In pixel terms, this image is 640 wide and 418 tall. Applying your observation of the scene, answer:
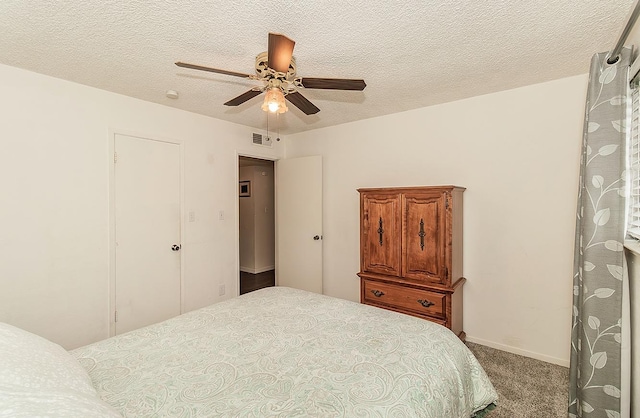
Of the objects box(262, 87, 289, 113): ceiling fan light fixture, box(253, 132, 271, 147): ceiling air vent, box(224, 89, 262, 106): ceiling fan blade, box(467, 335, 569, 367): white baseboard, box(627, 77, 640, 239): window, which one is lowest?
box(467, 335, 569, 367): white baseboard

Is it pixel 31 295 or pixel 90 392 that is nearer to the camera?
pixel 90 392

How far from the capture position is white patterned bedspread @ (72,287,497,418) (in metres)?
1.09

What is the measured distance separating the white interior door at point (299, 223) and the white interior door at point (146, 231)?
4.89 ft

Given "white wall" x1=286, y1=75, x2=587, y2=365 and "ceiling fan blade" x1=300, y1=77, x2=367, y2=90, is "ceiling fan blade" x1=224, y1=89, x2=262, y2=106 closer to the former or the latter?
"ceiling fan blade" x1=300, y1=77, x2=367, y2=90

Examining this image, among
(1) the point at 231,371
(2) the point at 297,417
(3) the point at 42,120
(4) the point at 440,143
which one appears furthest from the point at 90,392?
(4) the point at 440,143

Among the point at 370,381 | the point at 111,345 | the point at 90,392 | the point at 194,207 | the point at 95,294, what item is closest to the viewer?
the point at 90,392

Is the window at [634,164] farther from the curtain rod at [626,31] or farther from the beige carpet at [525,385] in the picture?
the beige carpet at [525,385]

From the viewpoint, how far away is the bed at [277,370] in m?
1.06

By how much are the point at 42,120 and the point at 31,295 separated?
1.39 meters

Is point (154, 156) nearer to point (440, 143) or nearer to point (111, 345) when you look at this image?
point (111, 345)

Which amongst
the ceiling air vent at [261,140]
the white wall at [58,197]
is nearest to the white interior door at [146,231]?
the white wall at [58,197]

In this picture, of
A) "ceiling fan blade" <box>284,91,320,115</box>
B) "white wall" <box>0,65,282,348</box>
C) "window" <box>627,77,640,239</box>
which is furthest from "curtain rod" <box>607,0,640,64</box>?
"white wall" <box>0,65,282,348</box>

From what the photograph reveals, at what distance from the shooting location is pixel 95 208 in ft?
8.92

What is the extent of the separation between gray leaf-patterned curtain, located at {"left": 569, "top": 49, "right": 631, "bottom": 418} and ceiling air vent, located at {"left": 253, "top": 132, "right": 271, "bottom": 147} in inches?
134
